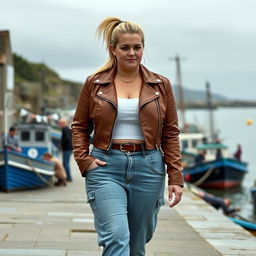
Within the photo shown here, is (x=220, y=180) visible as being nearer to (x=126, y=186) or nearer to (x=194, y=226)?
(x=194, y=226)

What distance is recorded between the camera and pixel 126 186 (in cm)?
434

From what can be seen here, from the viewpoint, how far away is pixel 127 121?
4.32 meters

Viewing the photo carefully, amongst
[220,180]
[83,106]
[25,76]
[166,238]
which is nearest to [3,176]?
[166,238]

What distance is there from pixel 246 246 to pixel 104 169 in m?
4.37

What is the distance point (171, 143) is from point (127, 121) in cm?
41

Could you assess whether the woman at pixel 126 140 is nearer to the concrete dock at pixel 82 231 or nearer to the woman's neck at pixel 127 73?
the woman's neck at pixel 127 73

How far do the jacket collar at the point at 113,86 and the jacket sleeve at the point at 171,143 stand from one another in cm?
13

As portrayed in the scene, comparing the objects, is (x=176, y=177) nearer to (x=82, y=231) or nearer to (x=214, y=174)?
(x=82, y=231)

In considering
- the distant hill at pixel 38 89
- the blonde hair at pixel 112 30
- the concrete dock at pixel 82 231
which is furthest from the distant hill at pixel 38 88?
the blonde hair at pixel 112 30

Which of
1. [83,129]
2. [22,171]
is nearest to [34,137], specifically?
[22,171]

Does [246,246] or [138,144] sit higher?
[138,144]

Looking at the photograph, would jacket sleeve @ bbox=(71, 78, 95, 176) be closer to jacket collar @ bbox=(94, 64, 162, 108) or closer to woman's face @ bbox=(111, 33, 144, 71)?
jacket collar @ bbox=(94, 64, 162, 108)

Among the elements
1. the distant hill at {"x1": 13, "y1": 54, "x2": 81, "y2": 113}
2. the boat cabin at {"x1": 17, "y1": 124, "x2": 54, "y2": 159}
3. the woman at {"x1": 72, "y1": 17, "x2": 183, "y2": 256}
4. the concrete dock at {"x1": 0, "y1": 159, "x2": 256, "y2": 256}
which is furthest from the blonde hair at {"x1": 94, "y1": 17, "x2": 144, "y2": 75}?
the distant hill at {"x1": 13, "y1": 54, "x2": 81, "y2": 113}

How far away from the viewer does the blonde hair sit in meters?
4.36
